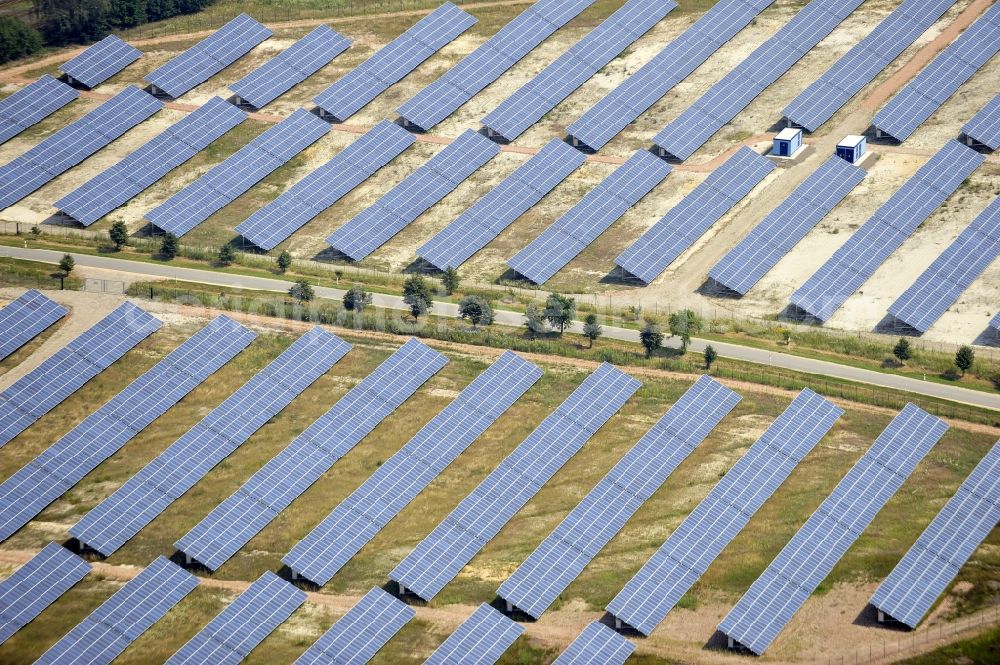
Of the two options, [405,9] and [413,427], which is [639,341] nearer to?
[413,427]

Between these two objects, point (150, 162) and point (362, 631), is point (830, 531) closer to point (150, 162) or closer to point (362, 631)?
point (362, 631)

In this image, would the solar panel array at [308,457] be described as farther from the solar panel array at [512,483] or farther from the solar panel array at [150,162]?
the solar panel array at [150,162]

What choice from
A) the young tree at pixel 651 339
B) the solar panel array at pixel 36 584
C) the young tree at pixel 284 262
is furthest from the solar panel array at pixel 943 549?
the young tree at pixel 284 262

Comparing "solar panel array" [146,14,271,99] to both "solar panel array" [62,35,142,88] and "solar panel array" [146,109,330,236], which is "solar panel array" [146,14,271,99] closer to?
"solar panel array" [62,35,142,88]

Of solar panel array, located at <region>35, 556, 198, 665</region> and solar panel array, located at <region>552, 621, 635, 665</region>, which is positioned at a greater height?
solar panel array, located at <region>35, 556, 198, 665</region>

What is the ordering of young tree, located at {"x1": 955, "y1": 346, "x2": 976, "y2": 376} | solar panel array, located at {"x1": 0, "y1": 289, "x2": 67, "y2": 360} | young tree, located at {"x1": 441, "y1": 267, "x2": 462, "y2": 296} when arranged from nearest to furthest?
young tree, located at {"x1": 955, "y1": 346, "x2": 976, "y2": 376} → solar panel array, located at {"x1": 0, "y1": 289, "x2": 67, "y2": 360} → young tree, located at {"x1": 441, "y1": 267, "x2": 462, "y2": 296}

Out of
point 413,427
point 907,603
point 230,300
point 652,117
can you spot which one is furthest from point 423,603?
point 652,117

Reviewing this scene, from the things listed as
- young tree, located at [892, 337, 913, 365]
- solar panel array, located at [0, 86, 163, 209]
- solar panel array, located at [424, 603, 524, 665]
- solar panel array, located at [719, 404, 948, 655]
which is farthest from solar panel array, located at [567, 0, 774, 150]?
solar panel array, located at [424, 603, 524, 665]
